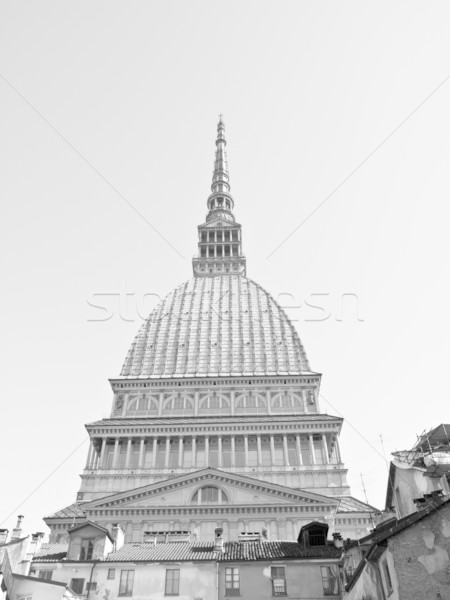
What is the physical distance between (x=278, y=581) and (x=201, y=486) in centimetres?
2222

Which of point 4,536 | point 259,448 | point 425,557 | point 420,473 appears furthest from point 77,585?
point 259,448

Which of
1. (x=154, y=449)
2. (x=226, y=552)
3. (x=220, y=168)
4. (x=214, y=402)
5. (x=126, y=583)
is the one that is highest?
(x=220, y=168)

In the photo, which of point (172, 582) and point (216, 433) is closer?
point (172, 582)

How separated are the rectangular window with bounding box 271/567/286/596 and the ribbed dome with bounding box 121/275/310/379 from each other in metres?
44.8

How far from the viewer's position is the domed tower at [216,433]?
5491 cm

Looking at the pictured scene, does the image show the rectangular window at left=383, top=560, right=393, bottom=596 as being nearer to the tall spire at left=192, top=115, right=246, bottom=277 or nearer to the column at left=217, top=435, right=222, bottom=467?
the column at left=217, top=435, right=222, bottom=467

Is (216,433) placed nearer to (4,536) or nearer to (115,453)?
(115,453)

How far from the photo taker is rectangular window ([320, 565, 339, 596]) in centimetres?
3449

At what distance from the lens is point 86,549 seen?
127 feet

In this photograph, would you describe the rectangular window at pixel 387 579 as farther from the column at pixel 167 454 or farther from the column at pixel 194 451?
the column at pixel 167 454

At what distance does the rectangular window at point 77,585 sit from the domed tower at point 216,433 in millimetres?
16872

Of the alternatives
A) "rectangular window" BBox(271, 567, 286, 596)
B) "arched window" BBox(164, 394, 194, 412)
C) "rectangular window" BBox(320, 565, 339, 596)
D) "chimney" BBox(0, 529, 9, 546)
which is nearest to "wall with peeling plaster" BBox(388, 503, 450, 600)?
"rectangular window" BBox(320, 565, 339, 596)

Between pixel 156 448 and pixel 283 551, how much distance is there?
34.5 meters

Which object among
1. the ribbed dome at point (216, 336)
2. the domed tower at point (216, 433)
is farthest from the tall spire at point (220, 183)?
the ribbed dome at point (216, 336)
